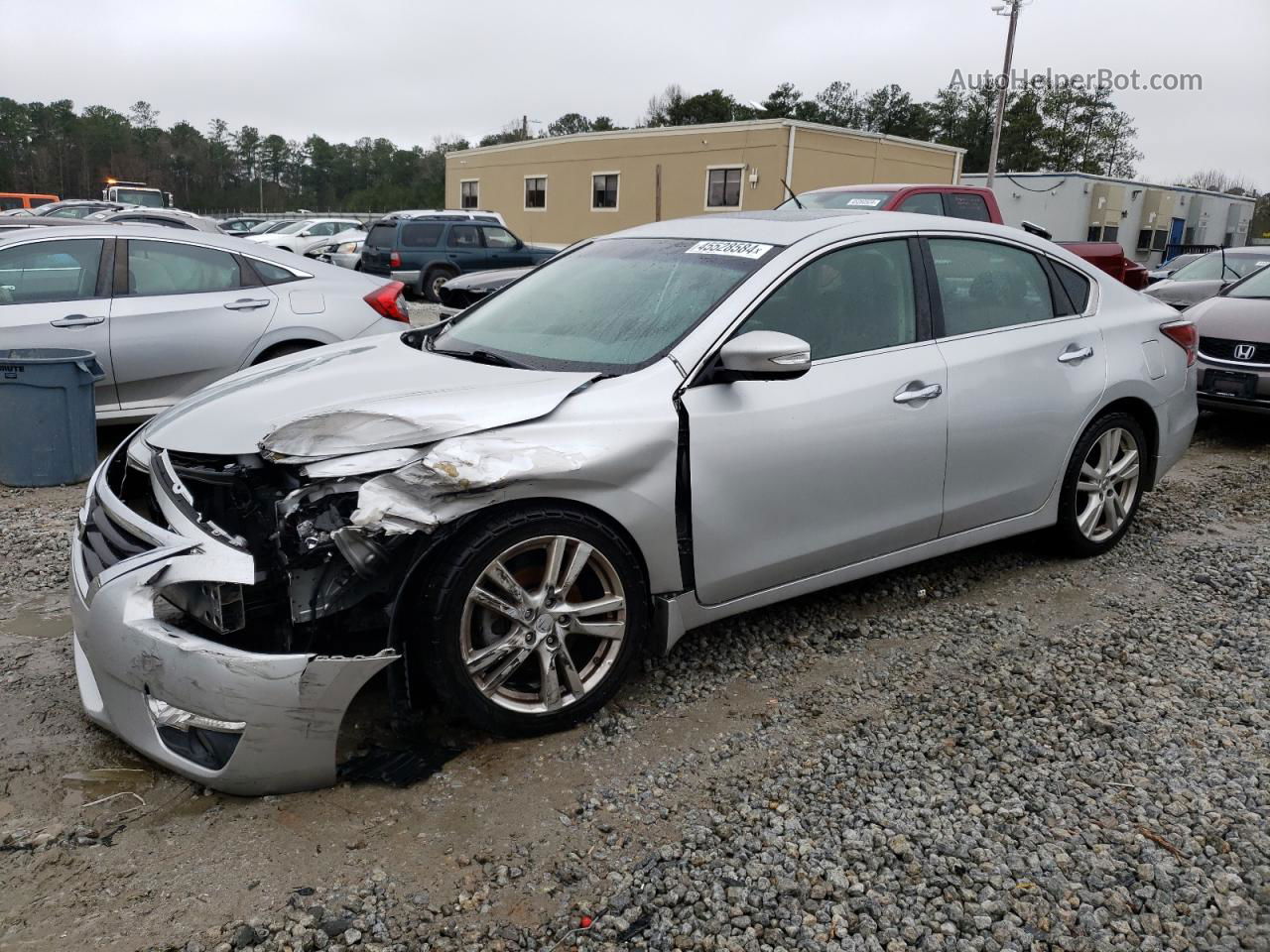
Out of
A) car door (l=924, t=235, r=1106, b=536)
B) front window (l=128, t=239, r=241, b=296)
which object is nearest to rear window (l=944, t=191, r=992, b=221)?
car door (l=924, t=235, r=1106, b=536)

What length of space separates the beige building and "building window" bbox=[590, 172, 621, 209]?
33 millimetres

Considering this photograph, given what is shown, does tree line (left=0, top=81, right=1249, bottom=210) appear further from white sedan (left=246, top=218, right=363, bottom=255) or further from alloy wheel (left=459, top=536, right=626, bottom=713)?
alloy wheel (left=459, top=536, right=626, bottom=713)

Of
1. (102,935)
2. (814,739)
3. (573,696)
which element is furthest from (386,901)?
(814,739)

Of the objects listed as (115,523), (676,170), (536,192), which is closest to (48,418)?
(115,523)

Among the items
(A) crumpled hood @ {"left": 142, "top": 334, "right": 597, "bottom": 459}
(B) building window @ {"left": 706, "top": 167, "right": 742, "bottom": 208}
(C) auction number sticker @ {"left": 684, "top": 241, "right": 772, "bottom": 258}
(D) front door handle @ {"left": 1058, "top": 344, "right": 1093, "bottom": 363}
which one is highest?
(B) building window @ {"left": 706, "top": 167, "right": 742, "bottom": 208}

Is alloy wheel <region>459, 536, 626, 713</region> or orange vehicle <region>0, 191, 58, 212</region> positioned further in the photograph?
orange vehicle <region>0, 191, 58, 212</region>

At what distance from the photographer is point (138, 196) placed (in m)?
29.2

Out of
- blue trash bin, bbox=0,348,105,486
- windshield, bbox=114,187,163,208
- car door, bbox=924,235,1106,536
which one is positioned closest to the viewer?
car door, bbox=924,235,1106,536

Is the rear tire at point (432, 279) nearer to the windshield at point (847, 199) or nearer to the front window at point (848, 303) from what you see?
the windshield at point (847, 199)

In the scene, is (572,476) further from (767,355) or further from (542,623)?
(767,355)

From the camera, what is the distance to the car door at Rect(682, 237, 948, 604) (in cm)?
322

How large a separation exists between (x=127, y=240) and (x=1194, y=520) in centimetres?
674

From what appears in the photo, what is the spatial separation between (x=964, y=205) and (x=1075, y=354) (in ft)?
21.0

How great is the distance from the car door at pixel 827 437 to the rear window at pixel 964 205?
6.61m
